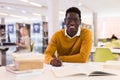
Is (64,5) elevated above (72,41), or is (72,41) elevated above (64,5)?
(64,5)

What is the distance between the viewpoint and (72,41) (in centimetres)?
234

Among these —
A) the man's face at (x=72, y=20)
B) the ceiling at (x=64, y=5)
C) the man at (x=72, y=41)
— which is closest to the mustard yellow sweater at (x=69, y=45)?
the man at (x=72, y=41)

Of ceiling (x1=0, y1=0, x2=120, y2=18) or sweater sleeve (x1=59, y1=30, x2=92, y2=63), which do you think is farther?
ceiling (x1=0, y1=0, x2=120, y2=18)

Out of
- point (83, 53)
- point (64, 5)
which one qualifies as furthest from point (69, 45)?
point (64, 5)

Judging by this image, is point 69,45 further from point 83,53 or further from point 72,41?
point 83,53

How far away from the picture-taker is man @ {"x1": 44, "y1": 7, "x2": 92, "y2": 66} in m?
2.22

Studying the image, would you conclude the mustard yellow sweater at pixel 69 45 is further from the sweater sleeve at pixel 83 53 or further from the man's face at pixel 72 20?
the man's face at pixel 72 20

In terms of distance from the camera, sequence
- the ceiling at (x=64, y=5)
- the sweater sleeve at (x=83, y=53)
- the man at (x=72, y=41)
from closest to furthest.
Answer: the sweater sleeve at (x=83, y=53) < the man at (x=72, y=41) < the ceiling at (x=64, y=5)

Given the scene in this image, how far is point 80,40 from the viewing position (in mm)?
2334

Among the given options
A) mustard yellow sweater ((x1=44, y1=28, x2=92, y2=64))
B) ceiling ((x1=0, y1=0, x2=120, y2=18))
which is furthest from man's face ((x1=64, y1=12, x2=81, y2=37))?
ceiling ((x1=0, y1=0, x2=120, y2=18))

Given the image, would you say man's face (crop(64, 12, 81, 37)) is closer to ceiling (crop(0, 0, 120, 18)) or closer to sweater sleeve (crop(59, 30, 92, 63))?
sweater sleeve (crop(59, 30, 92, 63))

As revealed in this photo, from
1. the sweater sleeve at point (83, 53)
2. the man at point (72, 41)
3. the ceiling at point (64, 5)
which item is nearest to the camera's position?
the sweater sleeve at point (83, 53)

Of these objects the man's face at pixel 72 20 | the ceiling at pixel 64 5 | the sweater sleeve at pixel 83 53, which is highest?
the ceiling at pixel 64 5

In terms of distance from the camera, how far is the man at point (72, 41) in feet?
7.29
